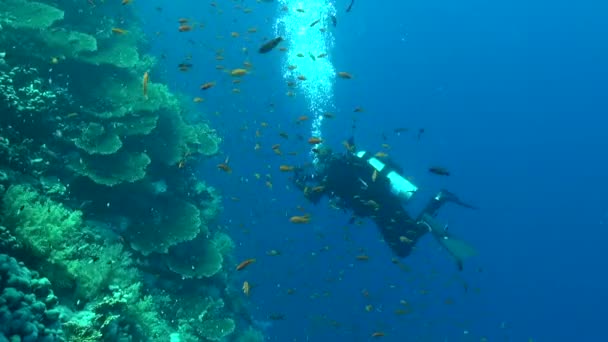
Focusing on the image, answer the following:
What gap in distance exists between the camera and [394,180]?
11.0 meters

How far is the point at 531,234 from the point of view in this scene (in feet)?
291

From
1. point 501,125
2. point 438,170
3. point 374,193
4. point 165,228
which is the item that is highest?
point 438,170

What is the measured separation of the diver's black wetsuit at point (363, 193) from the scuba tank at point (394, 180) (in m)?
0.12

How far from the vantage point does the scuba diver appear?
10.3 meters

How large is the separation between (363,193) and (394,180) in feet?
3.20

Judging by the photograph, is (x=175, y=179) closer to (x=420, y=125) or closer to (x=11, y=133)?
Result: (x=11, y=133)

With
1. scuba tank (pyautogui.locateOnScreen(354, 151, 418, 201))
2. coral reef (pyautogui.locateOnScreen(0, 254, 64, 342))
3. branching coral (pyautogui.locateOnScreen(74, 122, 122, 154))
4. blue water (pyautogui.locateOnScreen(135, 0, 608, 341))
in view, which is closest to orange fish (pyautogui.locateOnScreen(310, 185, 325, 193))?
scuba tank (pyautogui.locateOnScreen(354, 151, 418, 201))

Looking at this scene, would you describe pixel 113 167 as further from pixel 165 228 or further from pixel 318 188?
pixel 318 188

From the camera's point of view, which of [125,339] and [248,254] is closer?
[125,339]

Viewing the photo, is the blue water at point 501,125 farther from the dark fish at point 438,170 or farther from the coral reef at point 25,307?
the coral reef at point 25,307

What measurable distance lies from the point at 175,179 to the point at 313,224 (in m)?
30.7

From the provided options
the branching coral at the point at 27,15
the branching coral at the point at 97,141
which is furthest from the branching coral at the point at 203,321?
the branching coral at the point at 27,15

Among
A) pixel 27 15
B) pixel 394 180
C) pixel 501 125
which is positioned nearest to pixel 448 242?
pixel 394 180

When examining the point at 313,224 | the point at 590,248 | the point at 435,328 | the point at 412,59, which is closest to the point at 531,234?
the point at 590,248
